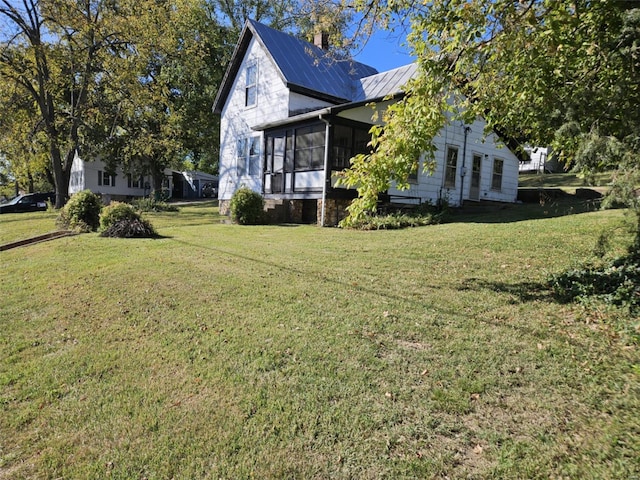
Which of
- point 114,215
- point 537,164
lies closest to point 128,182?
point 114,215

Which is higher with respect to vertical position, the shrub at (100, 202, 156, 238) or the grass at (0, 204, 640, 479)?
the shrub at (100, 202, 156, 238)

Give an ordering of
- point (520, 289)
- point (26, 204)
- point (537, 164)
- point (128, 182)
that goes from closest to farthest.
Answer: point (520, 289) → point (26, 204) → point (537, 164) → point (128, 182)

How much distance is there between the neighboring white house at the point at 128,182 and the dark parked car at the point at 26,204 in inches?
306

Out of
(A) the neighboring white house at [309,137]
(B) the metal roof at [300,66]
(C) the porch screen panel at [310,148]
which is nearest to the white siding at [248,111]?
(A) the neighboring white house at [309,137]

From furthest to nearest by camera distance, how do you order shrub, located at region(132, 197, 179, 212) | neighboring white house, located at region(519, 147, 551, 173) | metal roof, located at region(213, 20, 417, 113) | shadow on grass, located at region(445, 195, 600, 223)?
Result: neighboring white house, located at region(519, 147, 551, 173) → shrub, located at region(132, 197, 179, 212) → metal roof, located at region(213, 20, 417, 113) → shadow on grass, located at region(445, 195, 600, 223)

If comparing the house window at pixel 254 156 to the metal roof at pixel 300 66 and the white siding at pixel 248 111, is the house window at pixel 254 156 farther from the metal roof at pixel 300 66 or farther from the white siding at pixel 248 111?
the metal roof at pixel 300 66

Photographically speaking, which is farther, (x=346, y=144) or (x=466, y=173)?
(x=466, y=173)

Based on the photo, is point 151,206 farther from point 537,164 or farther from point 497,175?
point 537,164

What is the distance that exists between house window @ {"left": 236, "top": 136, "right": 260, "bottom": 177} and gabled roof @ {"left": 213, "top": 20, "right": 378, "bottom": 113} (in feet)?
9.99

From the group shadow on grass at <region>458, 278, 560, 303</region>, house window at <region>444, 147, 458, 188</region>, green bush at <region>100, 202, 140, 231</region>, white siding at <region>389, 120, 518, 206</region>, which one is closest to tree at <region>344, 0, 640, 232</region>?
shadow on grass at <region>458, 278, 560, 303</region>

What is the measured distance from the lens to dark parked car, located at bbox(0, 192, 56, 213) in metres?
26.2

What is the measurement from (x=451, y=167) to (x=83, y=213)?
13.8 m

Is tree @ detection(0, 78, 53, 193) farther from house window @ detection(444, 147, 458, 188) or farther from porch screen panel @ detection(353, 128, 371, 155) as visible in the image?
house window @ detection(444, 147, 458, 188)

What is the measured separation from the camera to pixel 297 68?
57.2 ft
